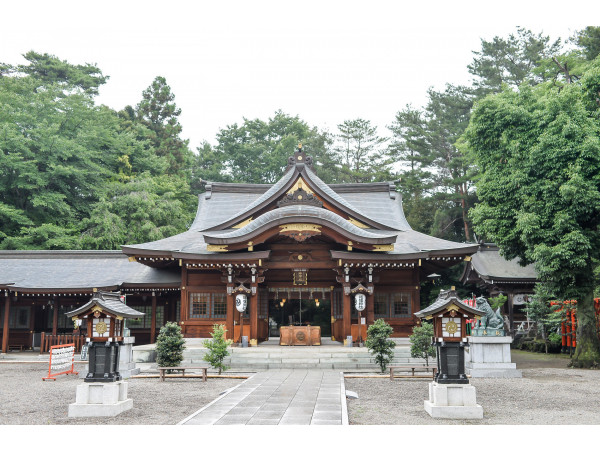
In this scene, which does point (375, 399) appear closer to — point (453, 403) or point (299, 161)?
point (453, 403)

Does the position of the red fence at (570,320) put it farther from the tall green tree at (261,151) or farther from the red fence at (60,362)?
the tall green tree at (261,151)

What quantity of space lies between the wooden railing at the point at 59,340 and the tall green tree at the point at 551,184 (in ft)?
58.0

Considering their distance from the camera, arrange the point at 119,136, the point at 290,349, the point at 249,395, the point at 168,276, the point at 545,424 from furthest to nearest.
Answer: the point at 119,136
the point at 168,276
the point at 290,349
the point at 249,395
the point at 545,424

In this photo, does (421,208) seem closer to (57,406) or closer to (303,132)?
(303,132)

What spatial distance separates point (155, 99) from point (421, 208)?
29999mm

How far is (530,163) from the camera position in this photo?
58.3 ft

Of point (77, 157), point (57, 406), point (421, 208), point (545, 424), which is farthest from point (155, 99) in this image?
point (545, 424)

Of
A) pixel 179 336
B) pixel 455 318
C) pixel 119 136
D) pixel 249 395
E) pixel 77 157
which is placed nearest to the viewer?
pixel 455 318

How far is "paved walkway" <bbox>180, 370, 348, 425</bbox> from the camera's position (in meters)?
8.48

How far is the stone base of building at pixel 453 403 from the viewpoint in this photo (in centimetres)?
927

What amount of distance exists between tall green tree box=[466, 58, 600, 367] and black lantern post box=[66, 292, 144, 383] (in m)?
13.7

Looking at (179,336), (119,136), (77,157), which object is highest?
(119,136)

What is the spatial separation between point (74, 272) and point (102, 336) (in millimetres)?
16150

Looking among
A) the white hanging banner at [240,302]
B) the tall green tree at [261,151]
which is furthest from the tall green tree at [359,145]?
the white hanging banner at [240,302]
